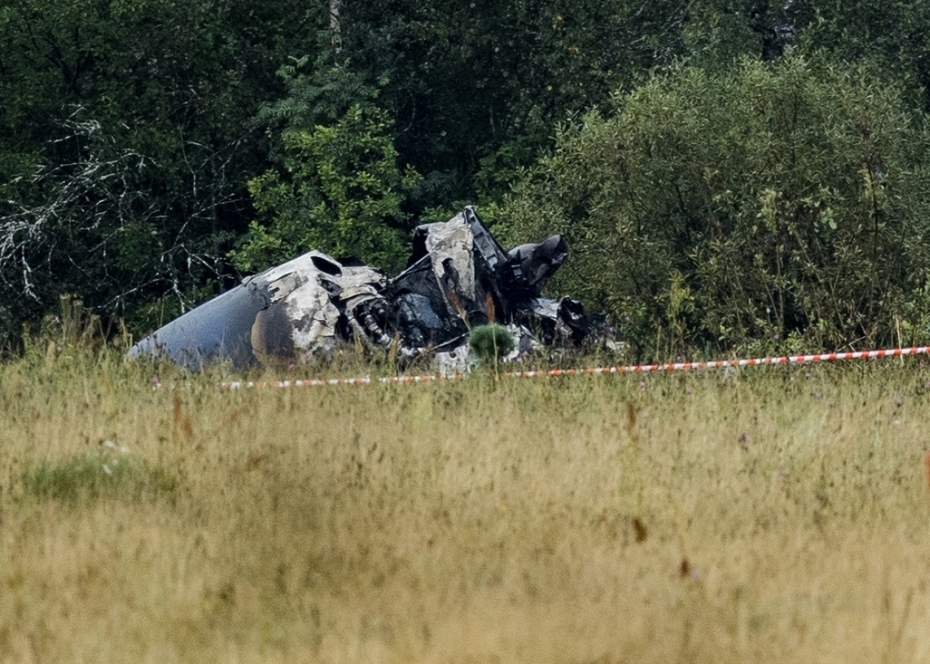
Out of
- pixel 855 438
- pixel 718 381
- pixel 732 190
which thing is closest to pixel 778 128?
pixel 732 190

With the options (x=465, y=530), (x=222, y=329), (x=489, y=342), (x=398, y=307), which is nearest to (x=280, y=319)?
(x=222, y=329)

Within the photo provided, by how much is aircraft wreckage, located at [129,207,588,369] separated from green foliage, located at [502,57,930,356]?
125 cm

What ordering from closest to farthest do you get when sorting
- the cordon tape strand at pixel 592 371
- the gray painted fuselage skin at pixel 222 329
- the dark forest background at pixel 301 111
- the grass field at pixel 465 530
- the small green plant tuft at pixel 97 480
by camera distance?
1. the grass field at pixel 465 530
2. the small green plant tuft at pixel 97 480
3. the cordon tape strand at pixel 592 371
4. the gray painted fuselage skin at pixel 222 329
5. the dark forest background at pixel 301 111

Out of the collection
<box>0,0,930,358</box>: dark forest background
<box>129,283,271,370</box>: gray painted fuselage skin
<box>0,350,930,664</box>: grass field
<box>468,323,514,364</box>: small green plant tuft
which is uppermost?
<box>0,0,930,358</box>: dark forest background

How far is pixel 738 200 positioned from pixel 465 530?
35.8ft

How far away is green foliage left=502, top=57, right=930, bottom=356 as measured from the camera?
14461 millimetres

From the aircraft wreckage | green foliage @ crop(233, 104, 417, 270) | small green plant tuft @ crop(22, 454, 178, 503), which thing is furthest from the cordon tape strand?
green foliage @ crop(233, 104, 417, 270)

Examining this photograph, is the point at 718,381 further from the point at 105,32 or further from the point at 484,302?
the point at 105,32

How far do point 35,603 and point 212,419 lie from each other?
2958 mm

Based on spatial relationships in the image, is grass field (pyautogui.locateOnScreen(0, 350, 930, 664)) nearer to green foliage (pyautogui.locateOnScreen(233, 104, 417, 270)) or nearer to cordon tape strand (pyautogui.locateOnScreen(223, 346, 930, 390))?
cordon tape strand (pyautogui.locateOnScreen(223, 346, 930, 390))

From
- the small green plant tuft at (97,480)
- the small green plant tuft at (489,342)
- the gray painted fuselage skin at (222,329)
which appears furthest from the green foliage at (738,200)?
the small green plant tuft at (97,480)

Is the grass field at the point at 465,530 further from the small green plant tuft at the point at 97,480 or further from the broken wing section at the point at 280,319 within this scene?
the broken wing section at the point at 280,319

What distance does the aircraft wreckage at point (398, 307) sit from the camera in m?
13.9

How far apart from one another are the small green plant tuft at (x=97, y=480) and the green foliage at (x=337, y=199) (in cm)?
1858
